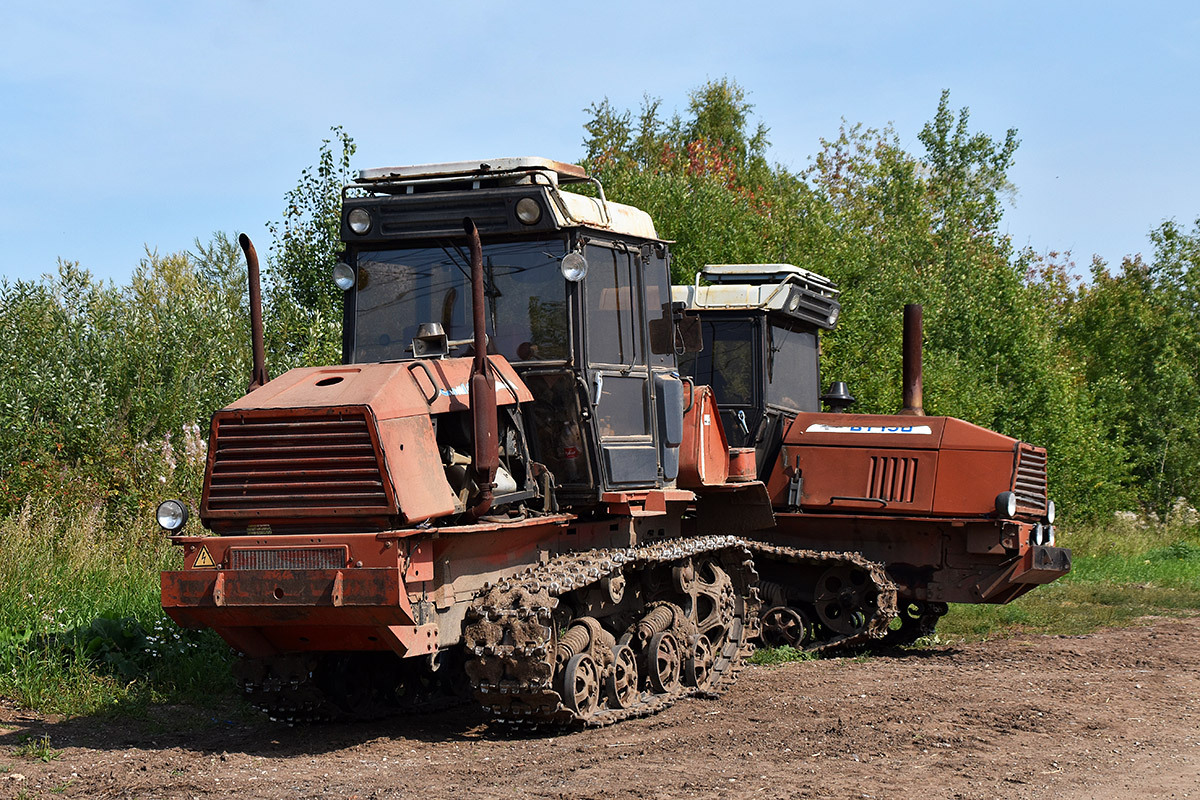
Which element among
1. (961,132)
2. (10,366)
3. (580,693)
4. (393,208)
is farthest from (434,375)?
(961,132)

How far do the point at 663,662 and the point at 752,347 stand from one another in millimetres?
4660

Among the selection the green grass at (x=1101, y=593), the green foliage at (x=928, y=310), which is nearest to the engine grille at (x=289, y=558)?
the green grass at (x=1101, y=593)

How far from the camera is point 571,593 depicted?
27.9ft

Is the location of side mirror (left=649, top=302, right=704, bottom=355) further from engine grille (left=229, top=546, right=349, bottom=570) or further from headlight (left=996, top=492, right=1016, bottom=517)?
headlight (left=996, top=492, right=1016, bottom=517)

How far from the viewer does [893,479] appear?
12.3m

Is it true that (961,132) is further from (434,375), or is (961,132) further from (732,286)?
(434,375)

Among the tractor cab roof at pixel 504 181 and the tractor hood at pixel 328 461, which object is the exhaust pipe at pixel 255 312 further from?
the tractor cab roof at pixel 504 181

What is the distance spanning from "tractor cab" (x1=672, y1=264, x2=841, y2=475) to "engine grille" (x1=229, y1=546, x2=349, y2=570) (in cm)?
634

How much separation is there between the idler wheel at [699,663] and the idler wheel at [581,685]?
125 cm

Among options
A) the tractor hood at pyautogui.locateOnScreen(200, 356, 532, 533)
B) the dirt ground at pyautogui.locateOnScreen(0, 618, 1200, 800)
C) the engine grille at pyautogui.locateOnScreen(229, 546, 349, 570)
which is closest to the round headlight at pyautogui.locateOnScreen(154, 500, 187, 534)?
the tractor hood at pyautogui.locateOnScreen(200, 356, 532, 533)

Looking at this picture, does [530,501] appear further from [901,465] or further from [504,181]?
[901,465]

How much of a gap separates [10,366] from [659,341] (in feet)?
33.3

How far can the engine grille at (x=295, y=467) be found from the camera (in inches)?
284

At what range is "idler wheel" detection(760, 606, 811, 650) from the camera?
12.2 metres
